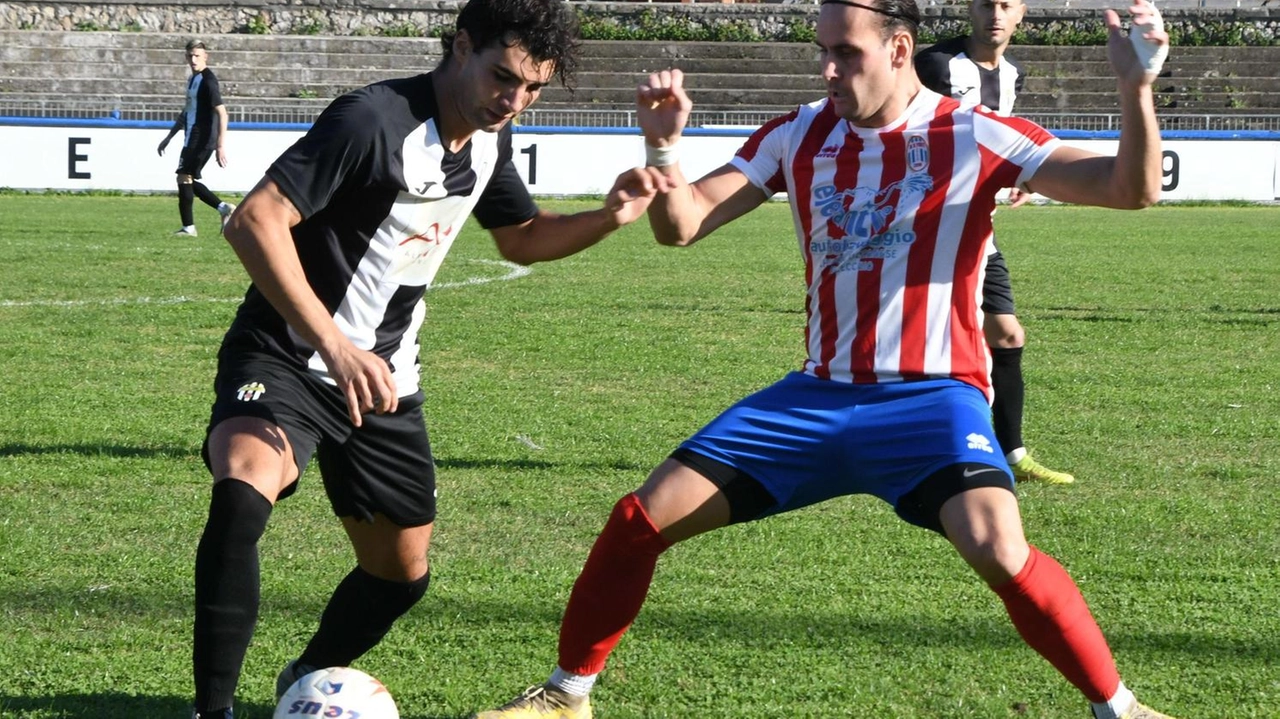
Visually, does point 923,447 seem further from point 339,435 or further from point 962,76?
point 962,76

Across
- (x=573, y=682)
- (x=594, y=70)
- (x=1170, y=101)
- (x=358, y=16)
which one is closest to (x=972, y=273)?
(x=573, y=682)

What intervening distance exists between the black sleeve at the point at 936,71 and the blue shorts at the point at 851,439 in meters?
3.18

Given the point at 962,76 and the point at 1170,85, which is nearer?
the point at 962,76


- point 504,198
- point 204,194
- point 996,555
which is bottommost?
point 204,194

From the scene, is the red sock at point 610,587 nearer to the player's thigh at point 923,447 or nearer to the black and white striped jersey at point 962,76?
the player's thigh at point 923,447

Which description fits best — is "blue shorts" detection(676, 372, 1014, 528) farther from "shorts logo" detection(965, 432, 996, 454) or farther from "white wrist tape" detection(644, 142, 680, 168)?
"white wrist tape" detection(644, 142, 680, 168)

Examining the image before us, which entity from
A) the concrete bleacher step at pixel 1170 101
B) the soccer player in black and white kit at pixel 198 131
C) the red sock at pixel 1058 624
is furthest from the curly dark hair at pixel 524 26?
the concrete bleacher step at pixel 1170 101

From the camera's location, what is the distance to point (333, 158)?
132 inches

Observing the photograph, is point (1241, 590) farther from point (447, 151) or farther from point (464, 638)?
point (447, 151)

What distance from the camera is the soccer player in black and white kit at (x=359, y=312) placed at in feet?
10.6

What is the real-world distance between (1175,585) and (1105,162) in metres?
1.88

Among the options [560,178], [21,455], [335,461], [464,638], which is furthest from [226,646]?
[560,178]

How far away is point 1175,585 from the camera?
4672 millimetres

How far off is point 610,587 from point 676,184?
999mm
